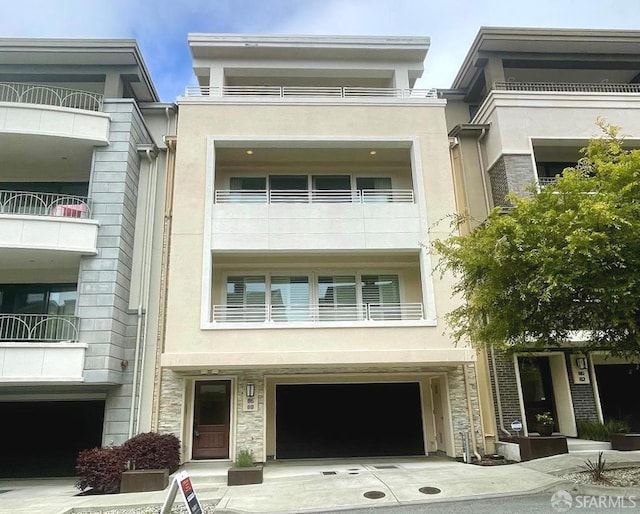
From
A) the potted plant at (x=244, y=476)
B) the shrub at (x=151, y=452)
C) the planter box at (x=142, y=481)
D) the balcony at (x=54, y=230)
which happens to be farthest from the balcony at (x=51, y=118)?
the potted plant at (x=244, y=476)

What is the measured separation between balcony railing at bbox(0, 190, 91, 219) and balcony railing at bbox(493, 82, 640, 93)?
530 inches

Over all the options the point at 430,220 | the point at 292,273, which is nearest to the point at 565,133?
the point at 430,220

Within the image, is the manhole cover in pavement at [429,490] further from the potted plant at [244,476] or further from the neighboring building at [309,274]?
the potted plant at [244,476]

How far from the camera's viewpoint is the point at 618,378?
46.7ft

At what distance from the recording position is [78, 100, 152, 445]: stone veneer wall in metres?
12.0

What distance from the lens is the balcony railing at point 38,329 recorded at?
12.0 meters

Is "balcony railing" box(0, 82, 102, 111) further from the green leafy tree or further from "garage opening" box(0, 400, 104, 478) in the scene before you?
the green leafy tree

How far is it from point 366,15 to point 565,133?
735 cm

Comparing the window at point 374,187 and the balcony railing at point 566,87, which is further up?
the balcony railing at point 566,87

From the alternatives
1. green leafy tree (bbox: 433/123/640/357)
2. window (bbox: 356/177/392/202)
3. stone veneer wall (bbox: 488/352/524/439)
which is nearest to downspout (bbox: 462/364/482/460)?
A: stone veneer wall (bbox: 488/352/524/439)

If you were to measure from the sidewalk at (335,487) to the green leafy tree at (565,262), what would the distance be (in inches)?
107

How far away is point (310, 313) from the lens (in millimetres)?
14078

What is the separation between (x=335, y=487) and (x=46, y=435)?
9143mm

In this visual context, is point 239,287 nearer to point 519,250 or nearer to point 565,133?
point 519,250
